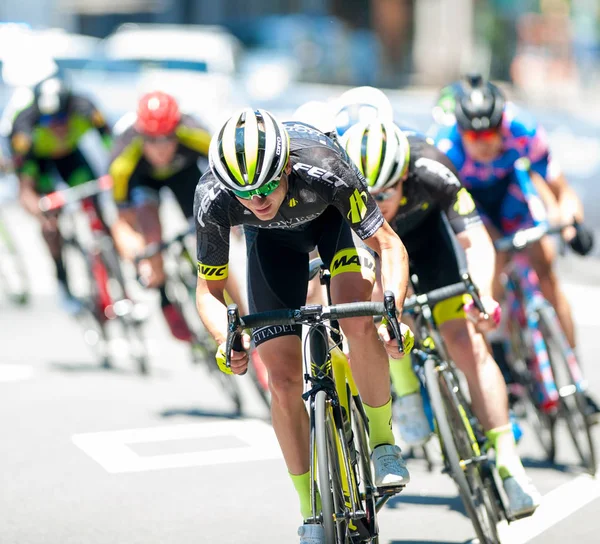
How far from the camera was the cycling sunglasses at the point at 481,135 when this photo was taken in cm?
746

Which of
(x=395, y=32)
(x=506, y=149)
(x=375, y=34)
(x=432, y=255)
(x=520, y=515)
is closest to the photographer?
(x=520, y=515)

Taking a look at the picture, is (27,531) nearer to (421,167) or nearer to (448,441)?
→ (448,441)

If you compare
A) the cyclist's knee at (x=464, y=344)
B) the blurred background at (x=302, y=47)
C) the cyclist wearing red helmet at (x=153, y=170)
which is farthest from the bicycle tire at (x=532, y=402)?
the blurred background at (x=302, y=47)

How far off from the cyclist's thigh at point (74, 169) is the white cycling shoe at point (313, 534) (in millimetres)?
6688

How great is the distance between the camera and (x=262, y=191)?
503cm

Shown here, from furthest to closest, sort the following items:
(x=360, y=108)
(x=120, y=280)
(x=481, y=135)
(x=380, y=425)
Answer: (x=120, y=280)
(x=481, y=135)
(x=360, y=108)
(x=380, y=425)

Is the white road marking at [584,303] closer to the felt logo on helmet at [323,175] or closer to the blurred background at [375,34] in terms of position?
the felt logo on helmet at [323,175]

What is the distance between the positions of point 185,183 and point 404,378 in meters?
3.33

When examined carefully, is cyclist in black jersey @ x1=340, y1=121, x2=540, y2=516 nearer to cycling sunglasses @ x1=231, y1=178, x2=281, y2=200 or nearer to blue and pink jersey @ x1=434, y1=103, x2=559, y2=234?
cycling sunglasses @ x1=231, y1=178, x2=281, y2=200

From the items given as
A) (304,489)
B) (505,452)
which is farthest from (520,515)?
(304,489)

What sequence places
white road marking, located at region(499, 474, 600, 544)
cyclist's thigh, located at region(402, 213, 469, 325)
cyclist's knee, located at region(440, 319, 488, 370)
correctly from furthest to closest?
cyclist's thigh, located at region(402, 213, 469, 325)
cyclist's knee, located at region(440, 319, 488, 370)
white road marking, located at region(499, 474, 600, 544)

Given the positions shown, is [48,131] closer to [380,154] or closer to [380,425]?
[380,154]

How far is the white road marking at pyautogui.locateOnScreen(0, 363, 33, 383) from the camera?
10180 millimetres

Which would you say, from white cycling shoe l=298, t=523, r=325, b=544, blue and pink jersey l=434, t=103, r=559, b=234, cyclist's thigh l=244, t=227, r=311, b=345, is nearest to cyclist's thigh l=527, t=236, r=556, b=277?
blue and pink jersey l=434, t=103, r=559, b=234
